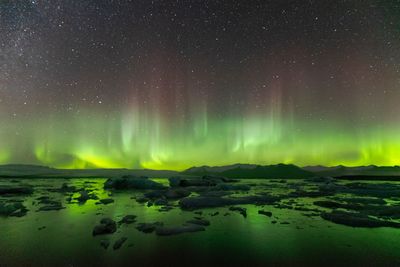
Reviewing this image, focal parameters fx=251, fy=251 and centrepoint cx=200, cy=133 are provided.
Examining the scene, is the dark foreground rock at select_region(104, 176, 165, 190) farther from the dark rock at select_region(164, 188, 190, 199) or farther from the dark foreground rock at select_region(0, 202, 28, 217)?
the dark foreground rock at select_region(0, 202, 28, 217)

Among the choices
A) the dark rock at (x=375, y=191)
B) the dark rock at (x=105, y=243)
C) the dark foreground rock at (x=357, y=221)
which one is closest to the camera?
the dark rock at (x=105, y=243)

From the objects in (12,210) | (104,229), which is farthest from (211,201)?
(12,210)

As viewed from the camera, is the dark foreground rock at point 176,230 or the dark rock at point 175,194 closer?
the dark foreground rock at point 176,230

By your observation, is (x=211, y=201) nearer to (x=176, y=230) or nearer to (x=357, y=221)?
(x=176, y=230)

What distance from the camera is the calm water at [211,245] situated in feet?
24.0

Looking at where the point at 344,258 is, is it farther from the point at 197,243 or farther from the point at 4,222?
the point at 4,222

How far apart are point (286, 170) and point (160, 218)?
177537 mm

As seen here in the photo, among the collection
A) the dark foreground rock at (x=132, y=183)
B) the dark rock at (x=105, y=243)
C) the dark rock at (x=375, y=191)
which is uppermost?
the dark foreground rock at (x=132, y=183)

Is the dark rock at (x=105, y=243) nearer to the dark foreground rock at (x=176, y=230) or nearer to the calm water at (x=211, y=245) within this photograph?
the calm water at (x=211, y=245)

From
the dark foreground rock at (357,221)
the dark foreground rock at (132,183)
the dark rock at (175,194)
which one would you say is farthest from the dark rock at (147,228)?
the dark foreground rock at (132,183)

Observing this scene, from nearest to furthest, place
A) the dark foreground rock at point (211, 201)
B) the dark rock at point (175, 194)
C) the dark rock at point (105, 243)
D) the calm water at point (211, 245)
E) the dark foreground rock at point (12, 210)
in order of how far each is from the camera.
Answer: the calm water at point (211, 245) < the dark rock at point (105, 243) < the dark foreground rock at point (12, 210) < the dark foreground rock at point (211, 201) < the dark rock at point (175, 194)


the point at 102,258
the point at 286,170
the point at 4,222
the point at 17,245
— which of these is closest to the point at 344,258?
the point at 102,258

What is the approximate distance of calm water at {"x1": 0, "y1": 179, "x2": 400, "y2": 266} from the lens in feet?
24.0

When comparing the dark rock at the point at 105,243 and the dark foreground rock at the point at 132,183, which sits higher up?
the dark foreground rock at the point at 132,183
